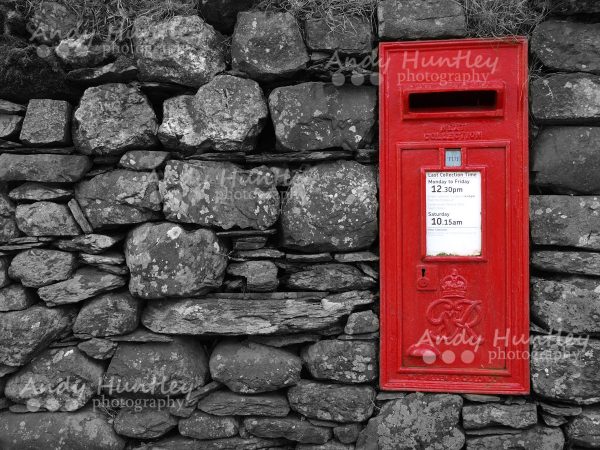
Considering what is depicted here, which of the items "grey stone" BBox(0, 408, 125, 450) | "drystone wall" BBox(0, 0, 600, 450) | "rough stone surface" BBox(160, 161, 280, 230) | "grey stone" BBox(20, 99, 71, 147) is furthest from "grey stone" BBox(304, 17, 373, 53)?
"grey stone" BBox(0, 408, 125, 450)

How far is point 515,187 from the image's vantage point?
8.46ft

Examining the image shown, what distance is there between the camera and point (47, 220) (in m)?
2.72

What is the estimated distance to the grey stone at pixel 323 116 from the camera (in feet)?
8.73

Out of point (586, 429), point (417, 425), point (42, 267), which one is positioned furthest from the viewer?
point (42, 267)

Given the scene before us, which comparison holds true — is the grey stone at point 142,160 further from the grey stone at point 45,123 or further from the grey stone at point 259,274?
the grey stone at point 259,274

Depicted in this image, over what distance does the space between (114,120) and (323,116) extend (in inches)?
44.8

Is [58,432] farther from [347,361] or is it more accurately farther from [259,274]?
[347,361]

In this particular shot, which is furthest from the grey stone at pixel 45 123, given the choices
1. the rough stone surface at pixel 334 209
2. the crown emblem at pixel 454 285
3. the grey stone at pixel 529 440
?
the grey stone at pixel 529 440

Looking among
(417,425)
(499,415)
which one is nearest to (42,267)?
(417,425)

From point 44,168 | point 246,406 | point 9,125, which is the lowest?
point 246,406

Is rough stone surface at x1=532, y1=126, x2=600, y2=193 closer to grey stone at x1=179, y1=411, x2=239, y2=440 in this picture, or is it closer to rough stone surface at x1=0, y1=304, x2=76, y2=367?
grey stone at x1=179, y1=411, x2=239, y2=440

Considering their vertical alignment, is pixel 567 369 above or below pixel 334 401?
above

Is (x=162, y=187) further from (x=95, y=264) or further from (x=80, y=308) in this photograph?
(x=80, y=308)

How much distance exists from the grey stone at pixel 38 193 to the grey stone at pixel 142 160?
372 millimetres
